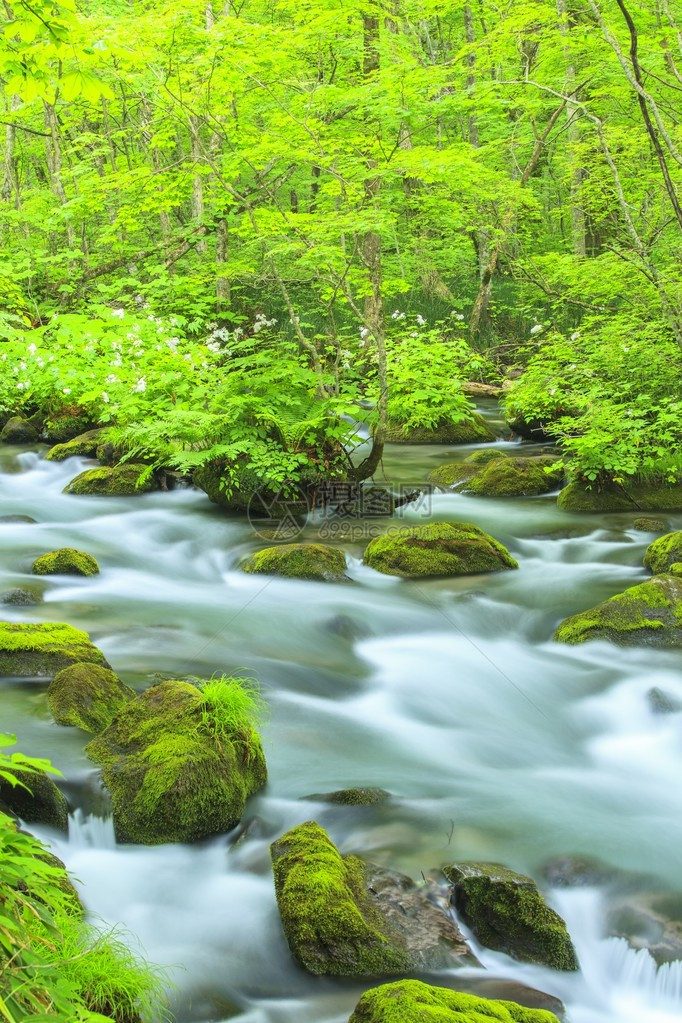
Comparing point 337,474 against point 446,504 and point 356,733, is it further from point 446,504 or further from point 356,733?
point 356,733

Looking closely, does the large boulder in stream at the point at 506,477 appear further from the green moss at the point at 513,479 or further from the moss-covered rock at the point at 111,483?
the moss-covered rock at the point at 111,483

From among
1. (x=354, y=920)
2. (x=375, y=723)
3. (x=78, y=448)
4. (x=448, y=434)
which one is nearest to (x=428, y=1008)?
(x=354, y=920)

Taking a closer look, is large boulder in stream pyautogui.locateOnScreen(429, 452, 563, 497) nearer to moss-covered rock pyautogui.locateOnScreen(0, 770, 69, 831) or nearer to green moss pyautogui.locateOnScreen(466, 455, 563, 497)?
green moss pyautogui.locateOnScreen(466, 455, 563, 497)

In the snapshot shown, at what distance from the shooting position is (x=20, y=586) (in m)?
6.31

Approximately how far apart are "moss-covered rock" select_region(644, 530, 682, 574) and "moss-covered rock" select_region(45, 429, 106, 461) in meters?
6.47

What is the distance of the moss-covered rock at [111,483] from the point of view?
9.52 meters

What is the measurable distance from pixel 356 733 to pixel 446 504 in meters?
4.71

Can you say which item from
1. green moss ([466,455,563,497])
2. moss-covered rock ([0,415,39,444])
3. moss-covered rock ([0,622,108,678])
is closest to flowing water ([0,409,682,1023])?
moss-covered rock ([0,622,108,678])

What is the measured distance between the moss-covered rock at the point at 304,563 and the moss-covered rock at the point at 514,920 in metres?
4.02

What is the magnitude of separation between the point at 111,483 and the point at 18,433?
2.53 m
